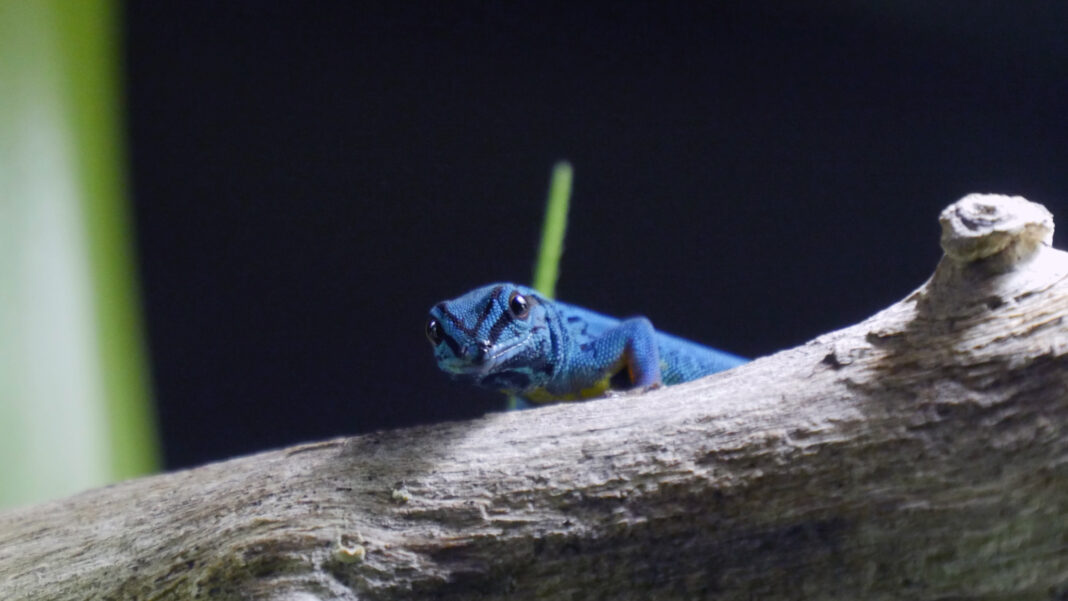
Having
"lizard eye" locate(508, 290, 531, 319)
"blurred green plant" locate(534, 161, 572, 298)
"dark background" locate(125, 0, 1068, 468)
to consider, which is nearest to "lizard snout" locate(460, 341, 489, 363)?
"lizard eye" locate(508, 290, 531, 319)

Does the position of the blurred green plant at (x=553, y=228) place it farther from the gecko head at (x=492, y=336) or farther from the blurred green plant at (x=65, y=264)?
the blurred green plant at (x=65, y=264)

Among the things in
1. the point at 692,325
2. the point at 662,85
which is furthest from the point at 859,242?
the point at 662,85

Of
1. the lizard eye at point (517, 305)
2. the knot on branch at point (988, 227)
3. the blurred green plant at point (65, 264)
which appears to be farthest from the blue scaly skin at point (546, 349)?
the blurred green plant at point (65, 264)

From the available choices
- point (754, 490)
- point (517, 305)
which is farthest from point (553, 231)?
point (754, 490)

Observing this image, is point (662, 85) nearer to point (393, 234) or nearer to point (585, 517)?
point (393, 234)

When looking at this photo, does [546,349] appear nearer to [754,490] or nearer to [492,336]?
[492,336]

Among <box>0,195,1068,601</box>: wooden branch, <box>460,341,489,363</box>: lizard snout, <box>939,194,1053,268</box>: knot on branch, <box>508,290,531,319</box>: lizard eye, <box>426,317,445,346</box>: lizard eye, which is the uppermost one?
<box>939,194,1053,268</box>: knot on branch

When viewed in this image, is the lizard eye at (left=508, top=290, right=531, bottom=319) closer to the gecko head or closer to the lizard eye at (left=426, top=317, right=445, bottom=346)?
the gecko head
